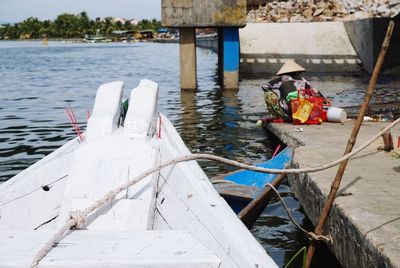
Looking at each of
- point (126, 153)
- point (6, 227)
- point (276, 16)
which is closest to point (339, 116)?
point (126, 153)

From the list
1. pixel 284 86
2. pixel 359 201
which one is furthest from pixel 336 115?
pixel 359 201

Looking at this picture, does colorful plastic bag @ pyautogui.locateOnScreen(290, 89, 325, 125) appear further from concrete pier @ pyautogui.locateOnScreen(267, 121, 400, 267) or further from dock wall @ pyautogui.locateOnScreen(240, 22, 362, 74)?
dock wall @ pyautogui.locateOnScreen(240, 22, 362, 74)

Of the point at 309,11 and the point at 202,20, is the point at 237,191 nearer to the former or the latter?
the point at 202,20

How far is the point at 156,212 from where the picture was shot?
163 inches

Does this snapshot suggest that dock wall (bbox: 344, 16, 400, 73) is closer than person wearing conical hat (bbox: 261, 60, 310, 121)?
No

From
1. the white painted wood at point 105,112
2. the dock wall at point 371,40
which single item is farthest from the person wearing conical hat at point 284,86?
the dock wall at point 371,40

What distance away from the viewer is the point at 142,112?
5098 mm

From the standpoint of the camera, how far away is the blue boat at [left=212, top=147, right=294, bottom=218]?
5578 mm

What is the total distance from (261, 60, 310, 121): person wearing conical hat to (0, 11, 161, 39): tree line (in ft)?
519

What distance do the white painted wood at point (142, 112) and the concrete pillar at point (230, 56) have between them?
13.1 meters

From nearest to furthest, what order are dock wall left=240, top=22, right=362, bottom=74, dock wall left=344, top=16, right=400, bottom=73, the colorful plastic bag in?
the colorful plastic bag < dock wall left=344, top=16, right=400, bottom=73 < dock wall left=240, top=22, right=362, bottom=74

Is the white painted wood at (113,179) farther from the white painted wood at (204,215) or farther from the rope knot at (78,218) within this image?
the rope knot at (78,218)

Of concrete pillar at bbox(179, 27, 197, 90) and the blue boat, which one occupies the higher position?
concrete pillar at bbox(179, 27, 197, 90)

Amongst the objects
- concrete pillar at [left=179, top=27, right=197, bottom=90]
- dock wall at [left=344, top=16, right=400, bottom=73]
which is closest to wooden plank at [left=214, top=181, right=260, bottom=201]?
concrete pillar at [left=179, top=27, right=197, bottom=90]
